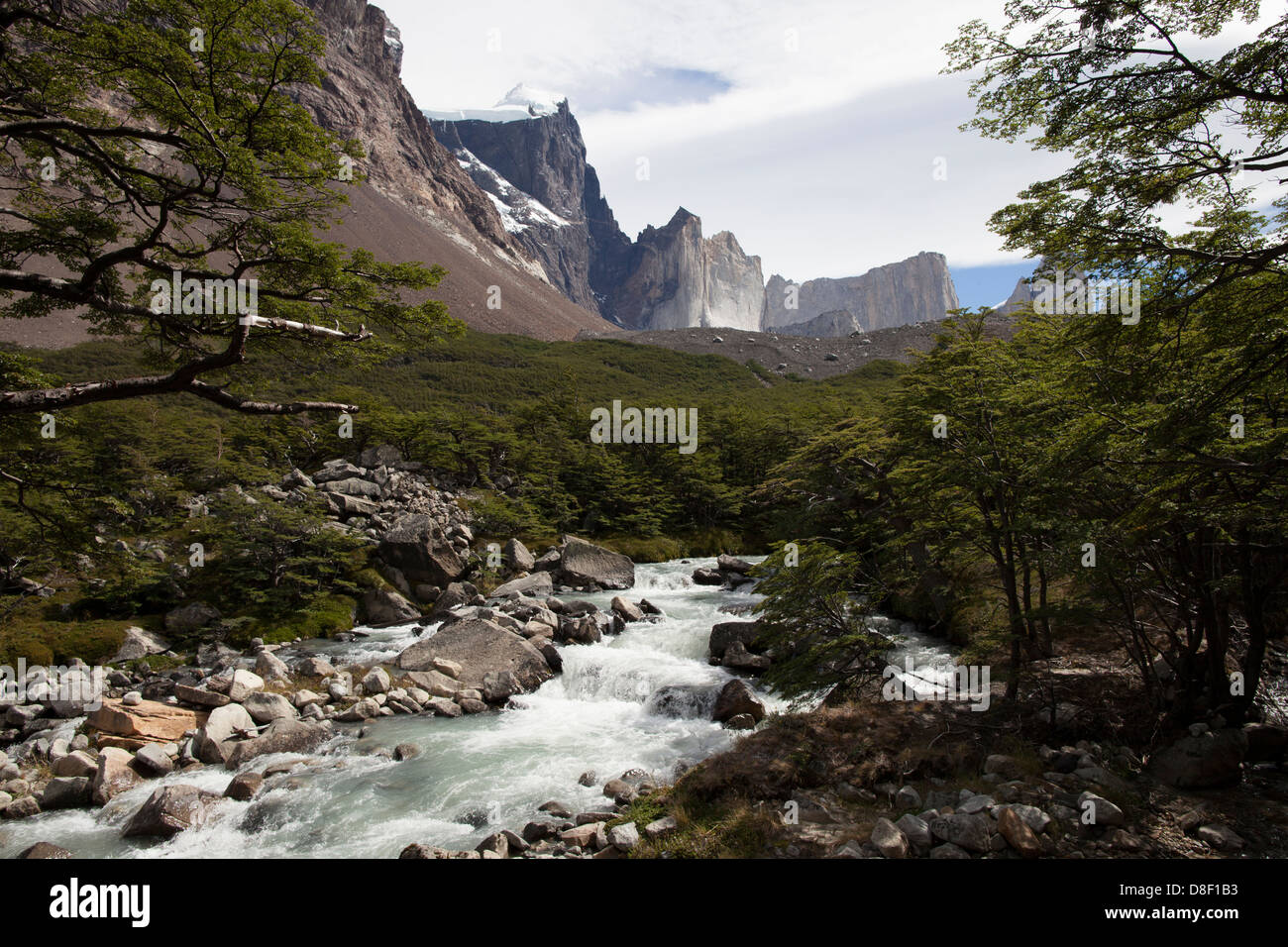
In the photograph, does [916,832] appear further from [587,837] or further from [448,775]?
[448,775]

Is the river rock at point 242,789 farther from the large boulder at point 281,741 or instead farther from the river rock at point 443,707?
the river rock at point 443,707

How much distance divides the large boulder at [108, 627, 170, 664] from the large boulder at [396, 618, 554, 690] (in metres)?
6.22

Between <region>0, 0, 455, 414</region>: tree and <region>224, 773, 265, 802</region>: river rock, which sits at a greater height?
<region>0, 0, 455, 414</region>: tree

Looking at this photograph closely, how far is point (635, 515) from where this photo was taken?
35688 mm

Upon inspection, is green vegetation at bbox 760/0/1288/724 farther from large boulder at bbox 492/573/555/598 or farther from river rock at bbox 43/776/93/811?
large boulder at bbox 492/573/555/598

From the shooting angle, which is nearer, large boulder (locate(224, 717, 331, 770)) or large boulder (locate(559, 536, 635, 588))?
large boulder (locate(224, 717, 331, 770))

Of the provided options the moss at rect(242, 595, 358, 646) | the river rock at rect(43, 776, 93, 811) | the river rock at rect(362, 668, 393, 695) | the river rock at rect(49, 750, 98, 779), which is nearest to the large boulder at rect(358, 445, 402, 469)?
the moss at rect(242, 595, 358, 646)

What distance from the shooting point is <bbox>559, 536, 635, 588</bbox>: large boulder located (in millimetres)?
24703

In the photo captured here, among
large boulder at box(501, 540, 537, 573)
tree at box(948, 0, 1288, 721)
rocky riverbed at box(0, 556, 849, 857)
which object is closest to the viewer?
tree at box(948, 0, 1288, 721)

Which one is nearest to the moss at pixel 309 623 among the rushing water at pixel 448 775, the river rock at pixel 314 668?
the rushing water at pixel 448 775

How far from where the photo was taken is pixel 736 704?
1230cm

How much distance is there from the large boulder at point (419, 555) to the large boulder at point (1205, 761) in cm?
2009

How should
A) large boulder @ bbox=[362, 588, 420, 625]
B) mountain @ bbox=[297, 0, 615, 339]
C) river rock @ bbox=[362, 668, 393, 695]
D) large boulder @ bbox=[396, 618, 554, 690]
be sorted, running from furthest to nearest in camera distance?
mountain @ bbox=[297, 0, 615, 339]
large boulder @ bbox=[362, 588, 420, 625]
large boulder @ bbox=[396, 618, 554, 690]
river rock @ bbox=[362, 668, 393, 695]

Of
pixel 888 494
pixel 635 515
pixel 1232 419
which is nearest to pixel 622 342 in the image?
pixel 635 515
